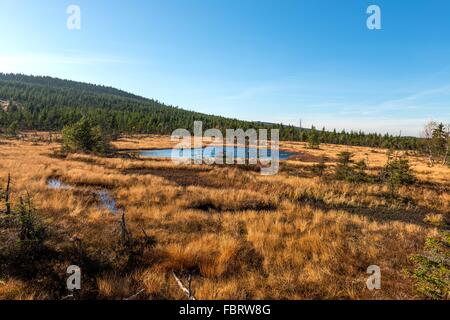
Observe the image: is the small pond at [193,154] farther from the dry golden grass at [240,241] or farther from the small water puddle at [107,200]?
the dry golden grass at [240,241]

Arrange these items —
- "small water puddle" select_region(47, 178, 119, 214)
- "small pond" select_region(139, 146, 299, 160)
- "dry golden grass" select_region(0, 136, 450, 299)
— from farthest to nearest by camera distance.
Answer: "small pond" select_region(139, 146, 299, 160)
"small water puddle" select_region(47, 178, 119, 214)
"dry golden grass" select_region(0, 136, 450, 299)

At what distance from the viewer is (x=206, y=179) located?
22.7m

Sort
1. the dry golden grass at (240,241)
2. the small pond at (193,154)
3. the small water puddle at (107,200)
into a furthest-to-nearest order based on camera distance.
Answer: the small pond at (193,154), the small water puddle at (107,200), the dry golden grass at (240,241)

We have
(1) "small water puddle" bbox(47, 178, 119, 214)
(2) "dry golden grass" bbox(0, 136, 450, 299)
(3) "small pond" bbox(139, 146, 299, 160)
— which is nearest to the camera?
(2) "dry golden grass" bbox(0, 136, 450, 299)

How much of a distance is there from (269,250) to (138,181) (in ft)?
43.2

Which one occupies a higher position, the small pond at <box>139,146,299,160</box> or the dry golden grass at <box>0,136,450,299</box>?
the small pond at <box>139,146,299,160</box>

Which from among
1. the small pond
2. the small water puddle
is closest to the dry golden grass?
the small water puddle

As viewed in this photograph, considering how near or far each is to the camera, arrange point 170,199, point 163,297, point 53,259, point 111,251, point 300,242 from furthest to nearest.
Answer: point 170,199 < point 300,242 < point 111,251 < point 53,259 < point 163,297

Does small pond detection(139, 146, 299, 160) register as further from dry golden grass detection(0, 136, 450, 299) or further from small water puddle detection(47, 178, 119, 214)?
dry golden grass detection(0, 136, 450, 299)

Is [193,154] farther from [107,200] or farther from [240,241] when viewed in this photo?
[240,241]

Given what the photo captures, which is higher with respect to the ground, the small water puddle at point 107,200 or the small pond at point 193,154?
the small pond at point 193,154

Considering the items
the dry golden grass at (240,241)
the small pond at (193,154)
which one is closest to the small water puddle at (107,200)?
the dry golden grass at (240,241)
